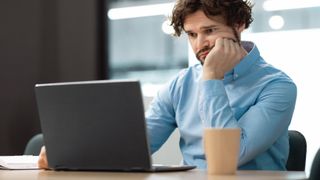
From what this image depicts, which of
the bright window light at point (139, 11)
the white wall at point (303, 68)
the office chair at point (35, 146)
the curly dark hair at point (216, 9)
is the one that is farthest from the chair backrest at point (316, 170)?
the bright window light at point (139, 11)

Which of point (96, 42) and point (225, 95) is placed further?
point (96, 42)

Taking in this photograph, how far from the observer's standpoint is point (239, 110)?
192 centimetres

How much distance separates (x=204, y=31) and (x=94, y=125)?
630 mm

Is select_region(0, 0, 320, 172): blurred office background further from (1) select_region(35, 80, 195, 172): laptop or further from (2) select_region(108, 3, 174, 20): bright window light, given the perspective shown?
(1) select_region(35, 80, 195, 172): laptop

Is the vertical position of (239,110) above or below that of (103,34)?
below

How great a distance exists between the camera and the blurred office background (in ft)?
10.2

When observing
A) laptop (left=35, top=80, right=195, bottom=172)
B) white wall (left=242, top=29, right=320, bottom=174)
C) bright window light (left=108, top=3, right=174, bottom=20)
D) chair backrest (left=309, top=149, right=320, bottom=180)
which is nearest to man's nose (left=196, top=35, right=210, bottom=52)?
laptop (left=35, top=80, right=195, bottom=172)

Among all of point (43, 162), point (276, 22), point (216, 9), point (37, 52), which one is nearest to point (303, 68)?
point (276, 22)

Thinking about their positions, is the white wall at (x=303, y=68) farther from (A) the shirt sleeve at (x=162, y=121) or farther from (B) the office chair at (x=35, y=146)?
(B) the office chair at (x=35, y=146)

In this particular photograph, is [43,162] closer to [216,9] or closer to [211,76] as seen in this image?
[211,76]

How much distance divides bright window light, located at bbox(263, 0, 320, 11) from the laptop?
174cm

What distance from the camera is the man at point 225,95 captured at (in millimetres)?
1739

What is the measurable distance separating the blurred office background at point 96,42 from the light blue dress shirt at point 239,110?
999mm

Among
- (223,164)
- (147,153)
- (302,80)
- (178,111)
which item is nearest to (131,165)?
(147,153)
